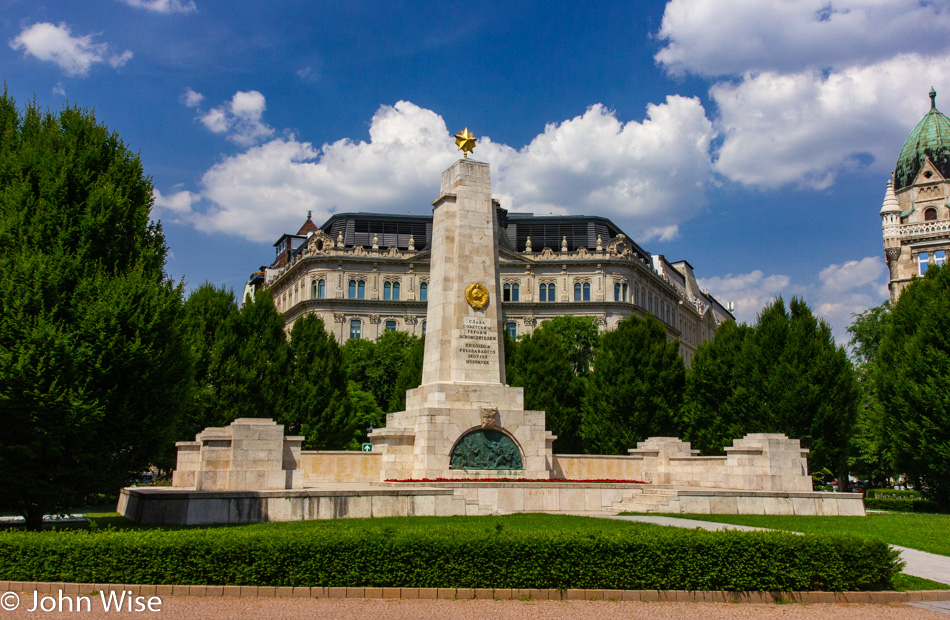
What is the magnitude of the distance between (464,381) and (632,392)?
2318 cm

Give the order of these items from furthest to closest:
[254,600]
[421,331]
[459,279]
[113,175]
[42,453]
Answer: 1. [421,331]
2. [459,279]
3. [113,175]
4. [42,453]
5. [254,600]

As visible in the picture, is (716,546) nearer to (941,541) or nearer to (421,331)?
(941,541)

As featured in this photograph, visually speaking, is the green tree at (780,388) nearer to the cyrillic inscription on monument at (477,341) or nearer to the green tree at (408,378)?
the green tree at (408,378)

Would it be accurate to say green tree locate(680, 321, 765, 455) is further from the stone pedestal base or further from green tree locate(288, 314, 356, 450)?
green tree locate(288, 314, 356, 450)

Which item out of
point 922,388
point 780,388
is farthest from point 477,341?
point 780,388

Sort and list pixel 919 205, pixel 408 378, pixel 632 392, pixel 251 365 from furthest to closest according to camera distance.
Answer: pixel 919 205, pixel 408 378, pixel 632 392, pixel 251 365

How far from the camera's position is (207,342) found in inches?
1833

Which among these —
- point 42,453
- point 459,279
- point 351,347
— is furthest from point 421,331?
point 42,453

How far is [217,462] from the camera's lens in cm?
2214

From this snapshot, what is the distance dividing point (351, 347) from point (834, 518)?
58.3m

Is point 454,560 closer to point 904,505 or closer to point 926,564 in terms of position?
point 926,564

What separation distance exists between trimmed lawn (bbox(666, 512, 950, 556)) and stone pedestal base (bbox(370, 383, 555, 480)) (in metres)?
6.05

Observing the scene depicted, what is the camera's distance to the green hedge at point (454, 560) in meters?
12.2

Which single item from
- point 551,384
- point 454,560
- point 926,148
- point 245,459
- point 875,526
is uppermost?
point 926,148
